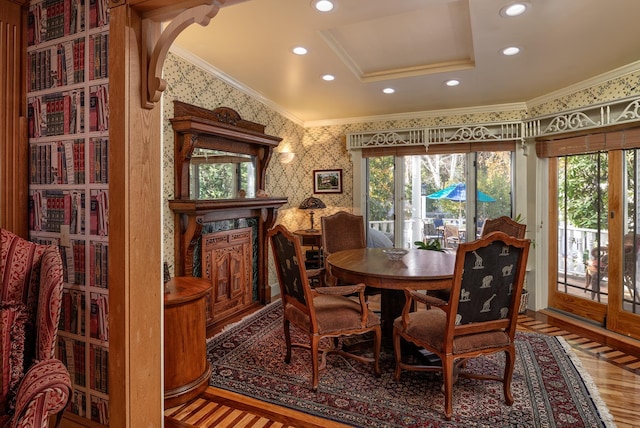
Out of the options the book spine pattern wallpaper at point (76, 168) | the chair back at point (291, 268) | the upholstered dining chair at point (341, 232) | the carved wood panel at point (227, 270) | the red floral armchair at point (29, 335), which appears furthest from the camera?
the upholstered dining chair at point (341, 232)

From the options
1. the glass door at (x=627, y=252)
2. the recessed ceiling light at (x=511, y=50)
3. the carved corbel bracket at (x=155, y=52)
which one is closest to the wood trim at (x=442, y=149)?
the glass door at (x=627, y=252)

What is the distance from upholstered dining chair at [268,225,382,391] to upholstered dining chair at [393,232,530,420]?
38 cm

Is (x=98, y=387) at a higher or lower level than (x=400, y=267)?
lower

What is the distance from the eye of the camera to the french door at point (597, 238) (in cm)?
331

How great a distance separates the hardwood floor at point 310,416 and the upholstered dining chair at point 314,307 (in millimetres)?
348

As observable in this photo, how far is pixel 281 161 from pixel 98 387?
3.55m

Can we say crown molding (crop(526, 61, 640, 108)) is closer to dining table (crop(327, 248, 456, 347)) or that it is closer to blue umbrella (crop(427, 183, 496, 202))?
blue umbrella (crop(427, 183, 496, 202))

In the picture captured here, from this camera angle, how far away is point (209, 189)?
3.43 meters

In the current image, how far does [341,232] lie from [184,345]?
2044 mm

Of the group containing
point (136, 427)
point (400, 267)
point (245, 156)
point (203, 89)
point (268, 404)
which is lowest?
point (268, 404)

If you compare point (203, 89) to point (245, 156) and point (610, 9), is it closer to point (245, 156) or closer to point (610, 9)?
point (245, 156)

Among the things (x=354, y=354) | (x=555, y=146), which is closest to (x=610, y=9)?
(x=555, y=146)

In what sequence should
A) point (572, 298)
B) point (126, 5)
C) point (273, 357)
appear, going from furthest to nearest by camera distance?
1. point (572, 298)
2. point (273, 357)
3. point (126, 5)

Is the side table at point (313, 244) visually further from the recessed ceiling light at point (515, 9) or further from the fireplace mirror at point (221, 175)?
the recessed ceiling light at point (515, 9)
